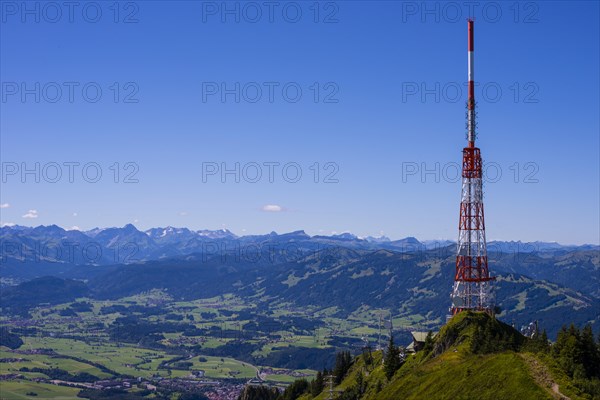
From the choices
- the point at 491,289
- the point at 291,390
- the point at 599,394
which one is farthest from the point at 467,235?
the point at 291,390

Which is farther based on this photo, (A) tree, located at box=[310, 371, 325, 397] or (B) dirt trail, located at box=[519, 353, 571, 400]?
(A) tree, located at box=[310, 371, 325, 397]

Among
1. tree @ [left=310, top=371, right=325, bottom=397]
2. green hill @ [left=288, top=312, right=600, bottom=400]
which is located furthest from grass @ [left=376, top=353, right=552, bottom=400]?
tree @ [left=310, top=371, right=325, bottom=397]

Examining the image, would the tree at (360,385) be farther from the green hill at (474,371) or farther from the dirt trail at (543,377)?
the dirt trail at (543,377)

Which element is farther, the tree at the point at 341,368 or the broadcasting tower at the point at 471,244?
the tree at the point at 341,368

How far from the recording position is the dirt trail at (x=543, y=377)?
7169 cm

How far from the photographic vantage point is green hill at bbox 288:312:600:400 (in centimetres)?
7550

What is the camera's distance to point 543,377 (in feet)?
251

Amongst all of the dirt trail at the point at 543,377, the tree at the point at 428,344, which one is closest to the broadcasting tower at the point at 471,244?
the tree at the point at 428,344

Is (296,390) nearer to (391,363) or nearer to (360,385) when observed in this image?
(360,385)

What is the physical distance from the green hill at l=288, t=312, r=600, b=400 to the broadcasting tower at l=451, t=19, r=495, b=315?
8634mm

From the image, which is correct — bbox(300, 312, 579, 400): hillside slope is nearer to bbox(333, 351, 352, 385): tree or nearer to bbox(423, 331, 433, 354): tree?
bbox(423, 331, 433, 354): tree

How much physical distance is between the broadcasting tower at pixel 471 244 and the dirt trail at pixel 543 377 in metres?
33.9

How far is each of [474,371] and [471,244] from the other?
3772 cm

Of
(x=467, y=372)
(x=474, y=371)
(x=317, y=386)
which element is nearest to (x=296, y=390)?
(x=317, y=386)
